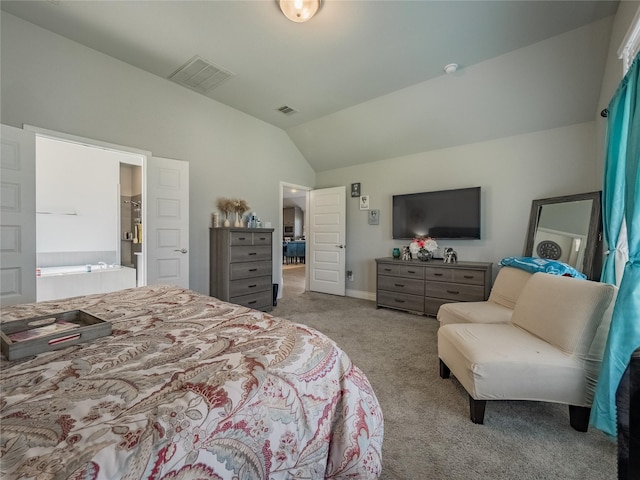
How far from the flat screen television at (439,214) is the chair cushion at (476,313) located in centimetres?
135

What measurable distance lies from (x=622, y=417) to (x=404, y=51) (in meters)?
3.10

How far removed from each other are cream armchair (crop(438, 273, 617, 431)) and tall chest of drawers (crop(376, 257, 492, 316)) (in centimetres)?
161

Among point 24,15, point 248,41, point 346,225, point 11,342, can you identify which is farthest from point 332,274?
point 24,15

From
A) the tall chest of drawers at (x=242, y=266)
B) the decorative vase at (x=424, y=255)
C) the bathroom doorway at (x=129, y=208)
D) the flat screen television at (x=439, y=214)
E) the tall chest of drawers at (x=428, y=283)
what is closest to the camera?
the tall chest of drawers at (x=428, y=283)

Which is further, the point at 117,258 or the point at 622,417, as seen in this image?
the point at 117,258

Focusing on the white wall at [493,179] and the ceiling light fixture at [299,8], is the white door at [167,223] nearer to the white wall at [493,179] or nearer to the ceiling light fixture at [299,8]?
the ceiling light fixture at [299,8]

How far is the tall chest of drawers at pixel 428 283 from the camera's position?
336cm

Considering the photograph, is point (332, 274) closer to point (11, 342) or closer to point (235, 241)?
point (235, 241)

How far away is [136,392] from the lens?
27.7 inches

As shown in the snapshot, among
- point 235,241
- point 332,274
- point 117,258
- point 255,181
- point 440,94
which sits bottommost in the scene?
point 332,274

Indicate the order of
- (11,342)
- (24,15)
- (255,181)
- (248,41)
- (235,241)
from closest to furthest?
(11,342) < (24,15) < (248,41) < (235,241) < (255,181)

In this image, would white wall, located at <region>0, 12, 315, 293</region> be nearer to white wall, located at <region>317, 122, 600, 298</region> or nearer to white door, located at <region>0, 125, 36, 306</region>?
white door, located at <region>0, 125, 36, 306</region>

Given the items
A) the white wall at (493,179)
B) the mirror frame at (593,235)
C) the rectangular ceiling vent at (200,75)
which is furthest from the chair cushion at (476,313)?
the rectangular ceiling vent at (200,75)

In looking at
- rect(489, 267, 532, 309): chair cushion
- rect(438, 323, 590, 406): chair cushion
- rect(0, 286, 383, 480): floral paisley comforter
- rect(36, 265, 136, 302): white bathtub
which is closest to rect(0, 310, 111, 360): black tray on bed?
rect(0, 286, 383, 480): floral paisley comforter
